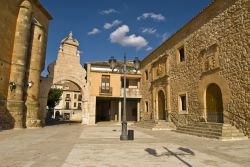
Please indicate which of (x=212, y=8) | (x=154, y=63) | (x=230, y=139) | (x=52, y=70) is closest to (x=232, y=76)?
(x=230, y=139)

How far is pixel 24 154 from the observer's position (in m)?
6.17

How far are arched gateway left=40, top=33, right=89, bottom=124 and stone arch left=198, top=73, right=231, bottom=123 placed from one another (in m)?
13.3

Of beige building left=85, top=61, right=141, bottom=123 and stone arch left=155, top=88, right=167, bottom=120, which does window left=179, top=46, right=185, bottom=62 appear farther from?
beige building left=85, top=61, right=141, bottom=123

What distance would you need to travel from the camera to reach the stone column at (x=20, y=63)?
1517cm

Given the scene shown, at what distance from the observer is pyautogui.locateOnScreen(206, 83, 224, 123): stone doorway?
40.3 ft

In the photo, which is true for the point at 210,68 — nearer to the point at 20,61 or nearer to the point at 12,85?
the point at 20,61

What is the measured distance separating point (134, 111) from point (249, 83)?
18685mm

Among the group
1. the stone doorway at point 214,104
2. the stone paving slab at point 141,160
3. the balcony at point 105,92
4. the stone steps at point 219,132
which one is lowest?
the stone paving slab at point 141,160

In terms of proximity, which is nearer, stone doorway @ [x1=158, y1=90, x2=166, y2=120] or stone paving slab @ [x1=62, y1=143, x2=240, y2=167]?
stone paving slab @ [x1=62, y1=143, x2=240, y2=167]

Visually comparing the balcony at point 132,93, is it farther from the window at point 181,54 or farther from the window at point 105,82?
the window at point 181,54

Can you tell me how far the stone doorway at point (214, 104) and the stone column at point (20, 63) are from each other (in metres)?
13.4

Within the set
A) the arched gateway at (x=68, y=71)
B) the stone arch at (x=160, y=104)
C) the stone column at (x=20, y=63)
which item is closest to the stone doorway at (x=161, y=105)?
the stone arch at (x=160, y=104)

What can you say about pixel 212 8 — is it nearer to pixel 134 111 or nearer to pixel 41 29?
pixel 41 29

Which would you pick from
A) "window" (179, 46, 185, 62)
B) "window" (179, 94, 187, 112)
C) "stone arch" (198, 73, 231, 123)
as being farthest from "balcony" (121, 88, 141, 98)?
"stone arch" (198, 73, 231, 123)
